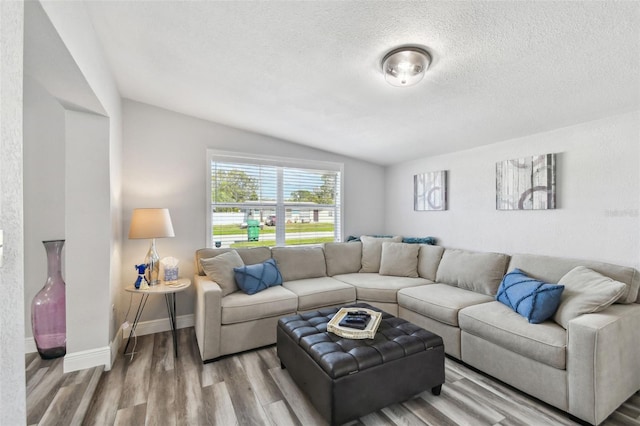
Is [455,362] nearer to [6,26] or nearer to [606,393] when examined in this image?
[606,393]

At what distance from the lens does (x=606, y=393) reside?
69.5 inches

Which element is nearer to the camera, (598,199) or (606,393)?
(606,393)

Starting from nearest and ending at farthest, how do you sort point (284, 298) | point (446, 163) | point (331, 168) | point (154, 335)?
1. point (284, 298)
2. point (154, 335)
3. point (446, 163)
4. point (331, 168)

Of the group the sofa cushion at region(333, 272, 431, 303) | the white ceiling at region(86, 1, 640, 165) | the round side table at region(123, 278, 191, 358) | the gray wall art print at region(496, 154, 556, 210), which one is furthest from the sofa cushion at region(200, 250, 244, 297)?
the gray wall art print at region(496, 154, 556, 210)

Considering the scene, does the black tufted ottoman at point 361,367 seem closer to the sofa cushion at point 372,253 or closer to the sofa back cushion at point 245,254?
the sofa back cushion at point 245,254

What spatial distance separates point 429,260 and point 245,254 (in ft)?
7.24

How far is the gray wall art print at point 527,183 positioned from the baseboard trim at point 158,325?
145 inches

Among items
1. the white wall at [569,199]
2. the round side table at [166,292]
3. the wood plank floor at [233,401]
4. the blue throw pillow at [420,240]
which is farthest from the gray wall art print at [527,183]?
the round side table at [166,292]

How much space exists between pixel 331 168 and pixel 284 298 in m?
2.20

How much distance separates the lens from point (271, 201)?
395 centimetres

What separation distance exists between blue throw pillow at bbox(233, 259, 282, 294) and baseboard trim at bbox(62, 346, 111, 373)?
1.16 m

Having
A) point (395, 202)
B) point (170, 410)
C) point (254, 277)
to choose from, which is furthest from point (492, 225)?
point (170, 410)

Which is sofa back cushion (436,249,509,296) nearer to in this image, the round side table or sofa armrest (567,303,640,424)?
sofa armrest (567,303,640,424)

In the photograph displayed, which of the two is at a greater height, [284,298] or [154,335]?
[284,298]
